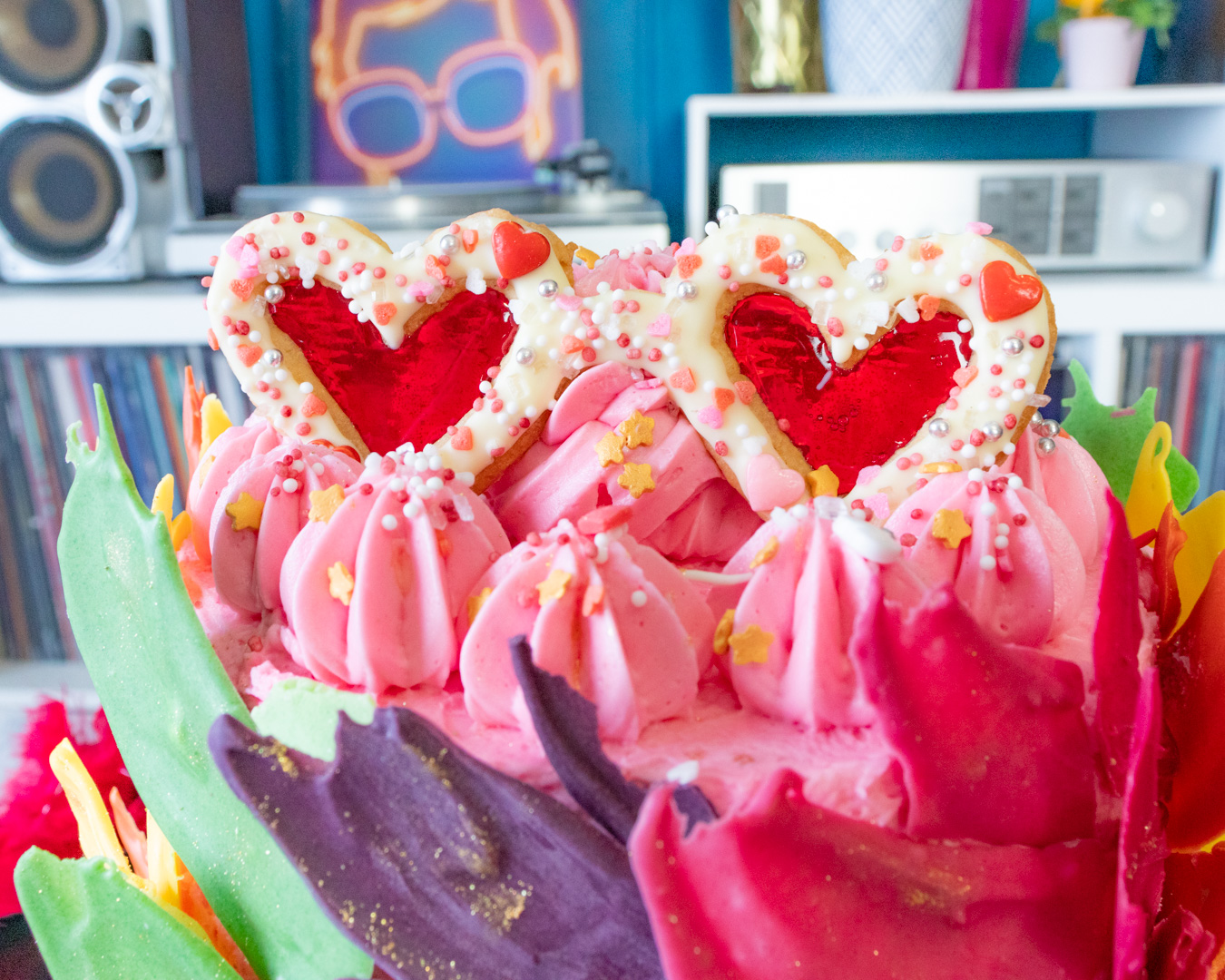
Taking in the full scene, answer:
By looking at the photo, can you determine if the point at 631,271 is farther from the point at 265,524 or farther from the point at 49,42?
the point at 49,42

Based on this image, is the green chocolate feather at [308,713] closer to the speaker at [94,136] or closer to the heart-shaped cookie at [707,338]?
the heart-shaped cookie at [707,338]

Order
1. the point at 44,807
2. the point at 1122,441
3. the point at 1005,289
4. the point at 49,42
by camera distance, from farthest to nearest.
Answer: the point at 49,42 < the point at 1122,441 < the point at 44,807 < the point at 1005,289

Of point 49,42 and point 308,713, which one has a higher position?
point 49,42

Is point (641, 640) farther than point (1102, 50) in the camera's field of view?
No

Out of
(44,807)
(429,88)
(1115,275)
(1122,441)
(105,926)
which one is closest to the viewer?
(105,926)

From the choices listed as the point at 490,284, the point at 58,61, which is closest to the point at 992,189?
the point at 490,284

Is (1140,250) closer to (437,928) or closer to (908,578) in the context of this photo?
(908,578)

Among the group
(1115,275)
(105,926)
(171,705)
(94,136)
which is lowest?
(105,926)

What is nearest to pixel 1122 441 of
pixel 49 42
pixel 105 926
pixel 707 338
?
pixel 707 338
